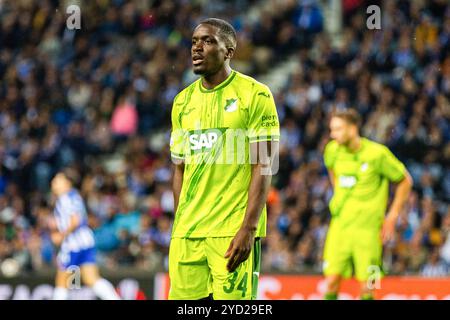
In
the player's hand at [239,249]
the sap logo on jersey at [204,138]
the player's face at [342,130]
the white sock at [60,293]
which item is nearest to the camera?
the player's hand at [239,249]

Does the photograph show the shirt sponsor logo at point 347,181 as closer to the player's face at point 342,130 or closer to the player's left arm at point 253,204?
the player's face at point 342,130

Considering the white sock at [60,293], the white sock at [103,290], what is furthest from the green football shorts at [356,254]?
the white sock at [60,293]

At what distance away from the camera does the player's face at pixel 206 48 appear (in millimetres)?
5707

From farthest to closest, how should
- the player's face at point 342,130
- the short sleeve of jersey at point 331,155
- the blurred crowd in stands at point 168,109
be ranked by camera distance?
the blurred crowd in stands at point 168,109 < the short sleeve of jersey at point 331,155 < the player's face at point 342,130

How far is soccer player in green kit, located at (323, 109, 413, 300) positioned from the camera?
33.1ft

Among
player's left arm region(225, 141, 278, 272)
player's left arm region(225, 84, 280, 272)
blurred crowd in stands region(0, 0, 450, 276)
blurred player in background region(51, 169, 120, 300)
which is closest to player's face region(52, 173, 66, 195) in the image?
blurred player in background region(51, 169, 120, 300)

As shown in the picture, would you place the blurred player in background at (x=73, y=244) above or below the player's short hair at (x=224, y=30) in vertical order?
below

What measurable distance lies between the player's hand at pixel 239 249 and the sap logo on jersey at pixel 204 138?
531 mm

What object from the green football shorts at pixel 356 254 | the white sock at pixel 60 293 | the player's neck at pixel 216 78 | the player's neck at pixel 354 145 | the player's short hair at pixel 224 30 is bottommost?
the white sock at pixel 60 293

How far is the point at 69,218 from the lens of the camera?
1179cm

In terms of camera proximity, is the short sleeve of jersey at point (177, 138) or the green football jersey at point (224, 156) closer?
the green football jersey at point (224, 156)

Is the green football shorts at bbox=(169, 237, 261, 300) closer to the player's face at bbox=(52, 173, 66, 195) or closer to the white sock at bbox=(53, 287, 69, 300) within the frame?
the white sock at bbox=(53, 287, 69, 300)

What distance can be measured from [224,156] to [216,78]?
44cm

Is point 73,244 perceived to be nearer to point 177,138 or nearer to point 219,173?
point 177,138
